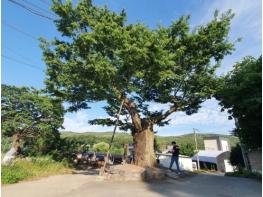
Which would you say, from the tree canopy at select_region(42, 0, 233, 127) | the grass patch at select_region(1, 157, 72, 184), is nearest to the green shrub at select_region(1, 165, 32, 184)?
the grass patch at select_region(1, 157, 72, 184)

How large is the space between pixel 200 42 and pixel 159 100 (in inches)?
185

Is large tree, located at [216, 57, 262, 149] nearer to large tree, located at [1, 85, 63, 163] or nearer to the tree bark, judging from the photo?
the tree bark

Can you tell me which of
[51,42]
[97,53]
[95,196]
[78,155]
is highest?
[51,42]

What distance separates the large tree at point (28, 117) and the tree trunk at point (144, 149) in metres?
8.74

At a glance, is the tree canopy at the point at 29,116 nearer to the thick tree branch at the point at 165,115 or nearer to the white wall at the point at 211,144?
the thick tree branch at the point at 165,115

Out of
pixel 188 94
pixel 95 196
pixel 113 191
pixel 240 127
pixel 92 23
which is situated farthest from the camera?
pixel 188 94

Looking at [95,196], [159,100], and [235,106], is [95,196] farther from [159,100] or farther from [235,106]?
[159,100]

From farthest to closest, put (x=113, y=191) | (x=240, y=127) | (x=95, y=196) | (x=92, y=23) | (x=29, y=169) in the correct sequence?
(x=92, y=23), (x=29, y=169), (x=240, y=127), (x=113, y=191), (x=95, y=196)

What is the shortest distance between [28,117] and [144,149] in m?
13.6

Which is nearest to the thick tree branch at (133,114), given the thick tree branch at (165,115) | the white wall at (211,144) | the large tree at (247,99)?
the thick tree branch at (165,115)

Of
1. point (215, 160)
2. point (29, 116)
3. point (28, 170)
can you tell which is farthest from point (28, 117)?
point (215, 160)

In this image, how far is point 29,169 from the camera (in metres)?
14.3

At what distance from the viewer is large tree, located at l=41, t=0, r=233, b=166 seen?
48.1 ft

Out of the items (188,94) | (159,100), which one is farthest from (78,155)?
(188,94)
